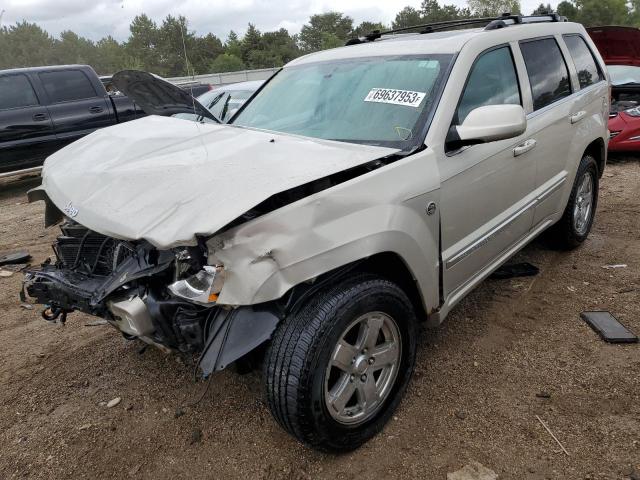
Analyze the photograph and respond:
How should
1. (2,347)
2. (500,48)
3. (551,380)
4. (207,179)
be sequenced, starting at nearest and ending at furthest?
(207,179) → (551,380) → (500,48) → (2,347)

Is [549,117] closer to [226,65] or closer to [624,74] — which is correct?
[624,74]

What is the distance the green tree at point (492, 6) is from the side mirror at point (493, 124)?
61.8 m

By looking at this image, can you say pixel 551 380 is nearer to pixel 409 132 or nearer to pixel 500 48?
pixel 409 132

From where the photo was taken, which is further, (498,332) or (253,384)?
(498,332)

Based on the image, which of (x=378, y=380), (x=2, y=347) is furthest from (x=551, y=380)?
(x=2, y=347)

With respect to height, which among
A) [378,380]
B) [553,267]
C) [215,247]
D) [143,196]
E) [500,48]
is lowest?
[553,267]

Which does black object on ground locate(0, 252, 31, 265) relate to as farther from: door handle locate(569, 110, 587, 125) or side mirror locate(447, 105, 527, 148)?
door handle locate(569, 110, 587, 125)

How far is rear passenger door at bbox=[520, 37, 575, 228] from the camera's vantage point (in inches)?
131

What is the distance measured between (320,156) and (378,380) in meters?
1.09

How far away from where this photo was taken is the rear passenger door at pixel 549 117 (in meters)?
3.32

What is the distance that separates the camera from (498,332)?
3225mm

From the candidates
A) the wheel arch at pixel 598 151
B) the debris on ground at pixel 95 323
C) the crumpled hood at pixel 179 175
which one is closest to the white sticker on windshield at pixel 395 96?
the crumpled hood at pixel 179 175

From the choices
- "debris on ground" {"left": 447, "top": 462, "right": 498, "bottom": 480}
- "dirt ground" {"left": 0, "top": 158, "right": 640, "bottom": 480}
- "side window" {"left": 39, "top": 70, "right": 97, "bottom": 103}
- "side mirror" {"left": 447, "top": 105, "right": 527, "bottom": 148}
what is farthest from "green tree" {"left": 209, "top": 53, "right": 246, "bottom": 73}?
"debris on ground" {"left": 447, "top": 462, "right": 498, "bottom": 480}

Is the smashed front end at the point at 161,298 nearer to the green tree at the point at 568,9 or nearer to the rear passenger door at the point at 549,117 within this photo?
the rear passenger door at the point at 549,117
